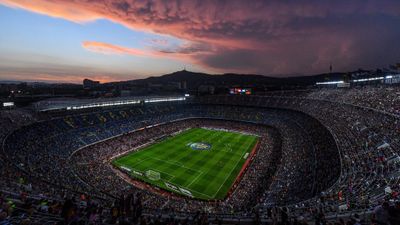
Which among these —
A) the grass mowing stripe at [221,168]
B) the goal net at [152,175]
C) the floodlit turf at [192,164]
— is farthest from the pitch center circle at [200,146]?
the goal net at [152,175]

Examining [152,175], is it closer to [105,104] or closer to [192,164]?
[192,164]

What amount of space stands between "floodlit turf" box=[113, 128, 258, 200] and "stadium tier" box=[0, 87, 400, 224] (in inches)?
7.7

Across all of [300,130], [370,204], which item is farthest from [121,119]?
[370,204]

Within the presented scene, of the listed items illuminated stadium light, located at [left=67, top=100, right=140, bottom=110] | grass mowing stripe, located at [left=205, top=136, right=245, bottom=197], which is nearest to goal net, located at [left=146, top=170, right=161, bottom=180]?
grass mowing stripe, located at [left=205, top=136, right=245, bottom=197]

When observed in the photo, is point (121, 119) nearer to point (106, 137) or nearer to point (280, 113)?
point (106, 137)

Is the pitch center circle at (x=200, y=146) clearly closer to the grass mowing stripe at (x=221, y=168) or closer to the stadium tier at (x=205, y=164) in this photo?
the stadium tier at (x=205, y=164)

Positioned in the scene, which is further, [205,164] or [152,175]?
[205,164]

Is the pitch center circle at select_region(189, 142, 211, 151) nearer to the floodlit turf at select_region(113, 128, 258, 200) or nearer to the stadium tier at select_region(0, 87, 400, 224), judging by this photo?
the floodlit turf at select_region(113, 128, 258, 200)

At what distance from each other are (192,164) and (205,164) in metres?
2.34

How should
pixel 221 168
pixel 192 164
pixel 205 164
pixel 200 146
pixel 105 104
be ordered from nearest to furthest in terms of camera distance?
pixel 221 168
pixel 192 164
pixel 205 164
pixel 200 146
pixel 105 104

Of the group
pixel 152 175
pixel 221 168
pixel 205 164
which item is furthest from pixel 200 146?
pixel 152 175

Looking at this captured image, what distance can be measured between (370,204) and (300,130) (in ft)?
129

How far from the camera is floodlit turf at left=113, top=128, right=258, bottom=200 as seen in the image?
112ft

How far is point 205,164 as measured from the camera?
42562mm
